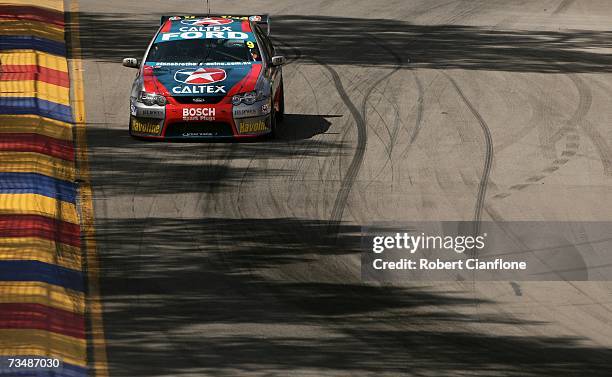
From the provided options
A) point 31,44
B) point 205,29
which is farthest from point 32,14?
point 205,29

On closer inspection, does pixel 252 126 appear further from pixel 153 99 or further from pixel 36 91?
pixel 36 91

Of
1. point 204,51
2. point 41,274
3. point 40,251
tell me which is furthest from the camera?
point 204,51

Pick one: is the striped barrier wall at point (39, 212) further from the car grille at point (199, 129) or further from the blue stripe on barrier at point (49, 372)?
the car grille at point (199, 129)

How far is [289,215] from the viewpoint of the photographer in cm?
1509

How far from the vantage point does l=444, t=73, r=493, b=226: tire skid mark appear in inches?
607

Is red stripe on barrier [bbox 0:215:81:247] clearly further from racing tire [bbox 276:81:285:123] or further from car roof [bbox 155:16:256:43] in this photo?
racing tire [bbox 276:81:285:123]

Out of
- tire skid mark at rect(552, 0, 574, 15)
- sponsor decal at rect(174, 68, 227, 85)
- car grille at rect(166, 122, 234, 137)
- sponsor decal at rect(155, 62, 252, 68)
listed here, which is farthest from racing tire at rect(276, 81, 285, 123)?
tire skid mark at rect(552, 0, 574, 15)

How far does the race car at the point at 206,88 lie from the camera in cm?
1780

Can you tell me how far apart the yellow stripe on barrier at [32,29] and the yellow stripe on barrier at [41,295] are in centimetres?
1271

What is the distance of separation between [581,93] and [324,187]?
698 cm

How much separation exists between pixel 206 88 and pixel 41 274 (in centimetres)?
559

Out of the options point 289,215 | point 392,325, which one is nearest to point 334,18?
point 289,215

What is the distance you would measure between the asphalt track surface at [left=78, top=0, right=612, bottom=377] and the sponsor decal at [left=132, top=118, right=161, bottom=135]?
202mm

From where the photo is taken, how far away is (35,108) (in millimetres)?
19516
